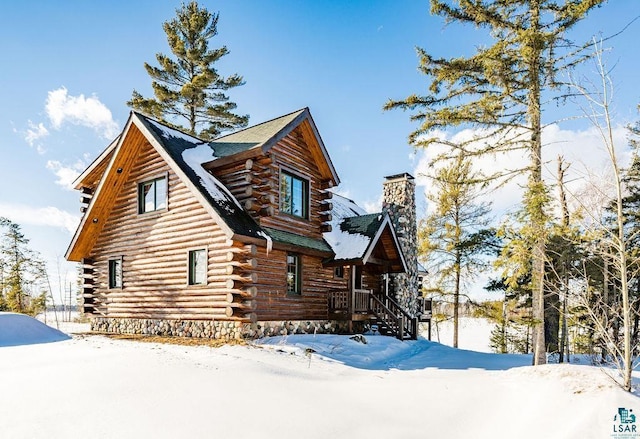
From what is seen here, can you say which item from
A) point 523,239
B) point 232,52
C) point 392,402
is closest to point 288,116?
point 523,239

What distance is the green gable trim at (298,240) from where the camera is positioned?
14.5 metres

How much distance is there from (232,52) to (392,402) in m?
29.8

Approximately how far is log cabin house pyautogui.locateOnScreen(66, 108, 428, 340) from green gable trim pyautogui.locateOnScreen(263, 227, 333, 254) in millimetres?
62

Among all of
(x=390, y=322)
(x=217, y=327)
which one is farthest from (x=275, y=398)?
(x=390, y=322)

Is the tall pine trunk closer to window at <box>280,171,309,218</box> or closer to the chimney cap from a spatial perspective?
window at <box>280,171,309,218</box>

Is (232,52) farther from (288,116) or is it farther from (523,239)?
(523,239)

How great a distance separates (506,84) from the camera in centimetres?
1304

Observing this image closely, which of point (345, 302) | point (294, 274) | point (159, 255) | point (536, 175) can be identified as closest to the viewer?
point (536, 175)

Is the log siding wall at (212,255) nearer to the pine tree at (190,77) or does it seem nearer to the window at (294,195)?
the window at (294,195)

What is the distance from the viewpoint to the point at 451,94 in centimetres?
1443

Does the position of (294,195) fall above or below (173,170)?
below

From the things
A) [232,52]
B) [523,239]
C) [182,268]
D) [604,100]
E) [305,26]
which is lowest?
[182,268]

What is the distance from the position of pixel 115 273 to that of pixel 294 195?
7952 millimetres

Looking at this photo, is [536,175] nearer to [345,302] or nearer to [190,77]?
[345,302]
